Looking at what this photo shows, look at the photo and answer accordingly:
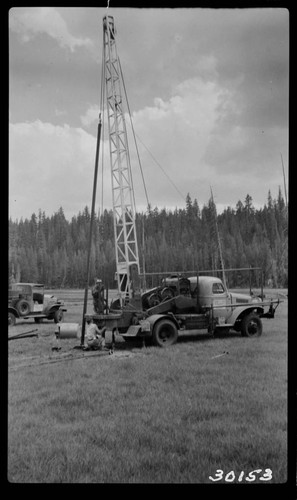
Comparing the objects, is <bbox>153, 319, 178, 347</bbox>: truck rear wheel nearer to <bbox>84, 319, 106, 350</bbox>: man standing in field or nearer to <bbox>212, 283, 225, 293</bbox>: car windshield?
<bbox>84, 319, 106, 350</bbox>: man standing in field

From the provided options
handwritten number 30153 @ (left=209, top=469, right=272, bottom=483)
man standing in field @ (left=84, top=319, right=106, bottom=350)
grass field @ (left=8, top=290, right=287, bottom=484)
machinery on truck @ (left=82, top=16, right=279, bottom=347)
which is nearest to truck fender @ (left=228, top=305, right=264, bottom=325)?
machinery on truck @ (left=82, top=16, right=279, bottom=347)

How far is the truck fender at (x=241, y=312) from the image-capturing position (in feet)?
28.4

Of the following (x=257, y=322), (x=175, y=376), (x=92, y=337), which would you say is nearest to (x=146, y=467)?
(x=175, y=376)

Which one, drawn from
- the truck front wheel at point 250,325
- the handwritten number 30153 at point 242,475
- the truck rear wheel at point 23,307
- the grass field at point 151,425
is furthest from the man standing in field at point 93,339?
the handwritten number 30153 at point 242,475

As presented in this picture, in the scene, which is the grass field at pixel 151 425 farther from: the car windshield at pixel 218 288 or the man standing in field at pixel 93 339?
the car windshield at pixel 218 288

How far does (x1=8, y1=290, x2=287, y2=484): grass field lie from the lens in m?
2.94

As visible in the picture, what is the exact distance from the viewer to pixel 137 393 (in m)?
4.18

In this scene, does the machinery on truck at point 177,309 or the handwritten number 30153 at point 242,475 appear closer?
the handwritten number 30153 at point 242,475

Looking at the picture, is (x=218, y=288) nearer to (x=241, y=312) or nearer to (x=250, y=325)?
(x=241, y=312)

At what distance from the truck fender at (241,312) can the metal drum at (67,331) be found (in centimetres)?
321

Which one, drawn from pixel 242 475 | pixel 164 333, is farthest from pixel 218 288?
pixel 242 475

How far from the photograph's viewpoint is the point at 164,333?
8.41 meters
